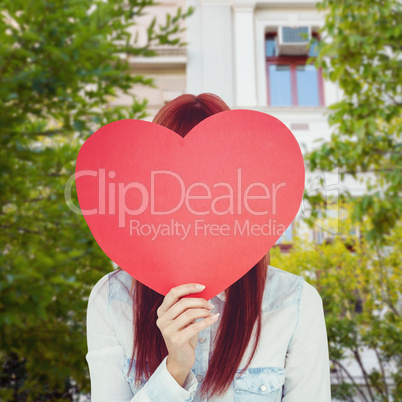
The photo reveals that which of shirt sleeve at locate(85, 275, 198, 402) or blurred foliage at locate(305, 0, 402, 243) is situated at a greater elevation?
blurred foliage at locate(305, 0, 402, 243)

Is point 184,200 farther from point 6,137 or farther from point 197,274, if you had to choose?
point 6,137

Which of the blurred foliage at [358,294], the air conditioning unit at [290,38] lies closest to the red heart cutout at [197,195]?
the blurred foliage at [358,294]

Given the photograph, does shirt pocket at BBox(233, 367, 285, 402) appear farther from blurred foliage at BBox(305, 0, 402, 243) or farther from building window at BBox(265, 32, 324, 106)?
building window at BBox(265, 32, 324, 106)

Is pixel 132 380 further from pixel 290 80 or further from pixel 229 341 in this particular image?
pixel 290 80

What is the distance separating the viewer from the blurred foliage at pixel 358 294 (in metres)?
3.35

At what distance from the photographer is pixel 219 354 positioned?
75 centimetres

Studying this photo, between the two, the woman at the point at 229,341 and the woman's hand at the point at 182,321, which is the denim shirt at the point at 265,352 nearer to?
the woman at the point at 229,341

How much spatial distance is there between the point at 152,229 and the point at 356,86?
8.11 ft

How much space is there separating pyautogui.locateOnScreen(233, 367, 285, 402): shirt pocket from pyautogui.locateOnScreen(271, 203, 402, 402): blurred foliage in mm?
2726

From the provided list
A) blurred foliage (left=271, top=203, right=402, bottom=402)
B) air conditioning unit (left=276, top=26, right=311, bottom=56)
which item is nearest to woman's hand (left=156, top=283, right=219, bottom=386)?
blurred foliage (left=271, top=203, right=402, bottom=402)

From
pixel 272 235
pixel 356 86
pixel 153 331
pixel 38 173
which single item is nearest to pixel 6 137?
pixel 38 173

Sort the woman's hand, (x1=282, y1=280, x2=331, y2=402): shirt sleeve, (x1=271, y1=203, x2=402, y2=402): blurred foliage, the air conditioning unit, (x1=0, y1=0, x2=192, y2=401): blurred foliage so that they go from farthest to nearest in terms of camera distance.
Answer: the air conditioning unit < (x1=271, y1=203, x2=402, y2=402): blurred foliage < (x1=0, y1=0, x2=192, y2=401): blurred foliage < (x1=282, y1=280, x2=331, y2=402): shirt sleeve < the woman's hand

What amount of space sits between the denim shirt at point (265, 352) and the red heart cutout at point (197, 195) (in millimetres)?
148

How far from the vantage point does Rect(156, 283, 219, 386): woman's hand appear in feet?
1.93
